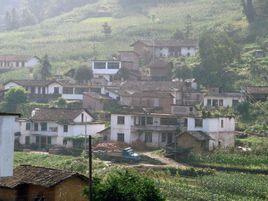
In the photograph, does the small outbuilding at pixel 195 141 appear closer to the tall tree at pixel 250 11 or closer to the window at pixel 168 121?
the window at pixel 168 121

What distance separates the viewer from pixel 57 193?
32.1 m

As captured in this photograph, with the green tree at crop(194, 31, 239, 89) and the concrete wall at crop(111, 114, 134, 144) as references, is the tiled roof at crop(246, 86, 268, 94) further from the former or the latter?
the concrete wall at crop(111, 114, 134, 144)

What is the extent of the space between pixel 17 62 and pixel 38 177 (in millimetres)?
60117

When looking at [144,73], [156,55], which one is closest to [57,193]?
[144,73]

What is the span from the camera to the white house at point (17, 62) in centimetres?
9006

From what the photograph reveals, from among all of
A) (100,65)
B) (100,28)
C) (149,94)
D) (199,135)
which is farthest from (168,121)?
(100,28)

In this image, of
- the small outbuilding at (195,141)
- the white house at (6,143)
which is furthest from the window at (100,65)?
the white house at (6,143)

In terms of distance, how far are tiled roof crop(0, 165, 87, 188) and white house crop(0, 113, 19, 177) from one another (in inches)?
101

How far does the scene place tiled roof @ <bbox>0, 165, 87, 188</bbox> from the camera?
32.2 m

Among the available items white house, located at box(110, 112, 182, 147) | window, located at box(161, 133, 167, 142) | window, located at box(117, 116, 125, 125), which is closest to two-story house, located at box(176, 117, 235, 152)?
white house, located at box(110, 112, 182, 147)

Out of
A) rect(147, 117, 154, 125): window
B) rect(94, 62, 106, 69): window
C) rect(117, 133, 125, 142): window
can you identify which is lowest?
rect(117, 133, 125, 142): window

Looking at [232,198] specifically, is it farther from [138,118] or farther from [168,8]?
[168,8]

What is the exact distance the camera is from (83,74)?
77000 mm

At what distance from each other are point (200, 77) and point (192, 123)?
17447 mm
